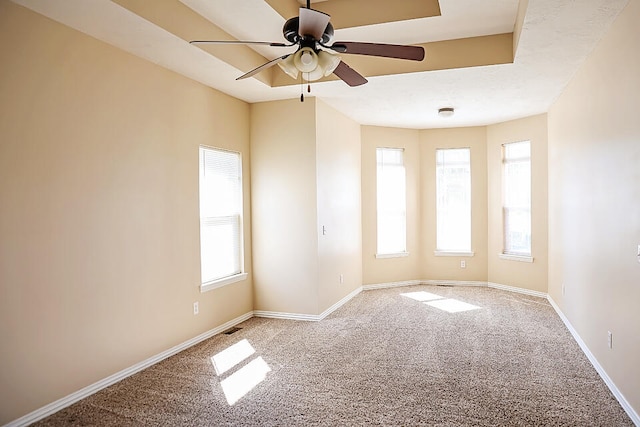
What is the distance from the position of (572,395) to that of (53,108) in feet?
13.1

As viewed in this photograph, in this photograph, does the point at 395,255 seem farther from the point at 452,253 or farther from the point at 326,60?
the point at 326,60

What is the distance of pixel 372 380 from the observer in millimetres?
3273

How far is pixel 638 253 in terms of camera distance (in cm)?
252

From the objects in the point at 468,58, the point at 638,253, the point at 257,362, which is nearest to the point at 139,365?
the point at 257,362

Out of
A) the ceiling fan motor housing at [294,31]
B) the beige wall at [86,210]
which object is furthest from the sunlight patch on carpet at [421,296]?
the ceiling fan motor housing at [294,31]

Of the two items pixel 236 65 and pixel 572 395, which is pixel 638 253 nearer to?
pixel 572 395

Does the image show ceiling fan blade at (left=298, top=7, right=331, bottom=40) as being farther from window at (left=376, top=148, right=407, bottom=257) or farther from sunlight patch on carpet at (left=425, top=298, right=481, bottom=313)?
window at (left=376, top=148, right=407, bottom=257)

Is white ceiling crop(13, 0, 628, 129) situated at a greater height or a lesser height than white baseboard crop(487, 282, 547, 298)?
greater

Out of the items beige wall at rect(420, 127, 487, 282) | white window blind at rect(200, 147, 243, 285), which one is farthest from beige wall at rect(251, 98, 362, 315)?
beige wall at rect(420, 127, 487, 282)

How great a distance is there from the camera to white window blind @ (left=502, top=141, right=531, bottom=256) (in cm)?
630

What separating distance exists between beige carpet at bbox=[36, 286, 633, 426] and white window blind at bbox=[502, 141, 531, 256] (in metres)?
1.72

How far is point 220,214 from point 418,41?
2652 millimetres

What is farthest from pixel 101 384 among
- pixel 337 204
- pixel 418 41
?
pixel 418 41

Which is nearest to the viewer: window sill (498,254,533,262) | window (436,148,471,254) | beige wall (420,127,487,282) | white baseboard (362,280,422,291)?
window sill (498,254,533,262)
